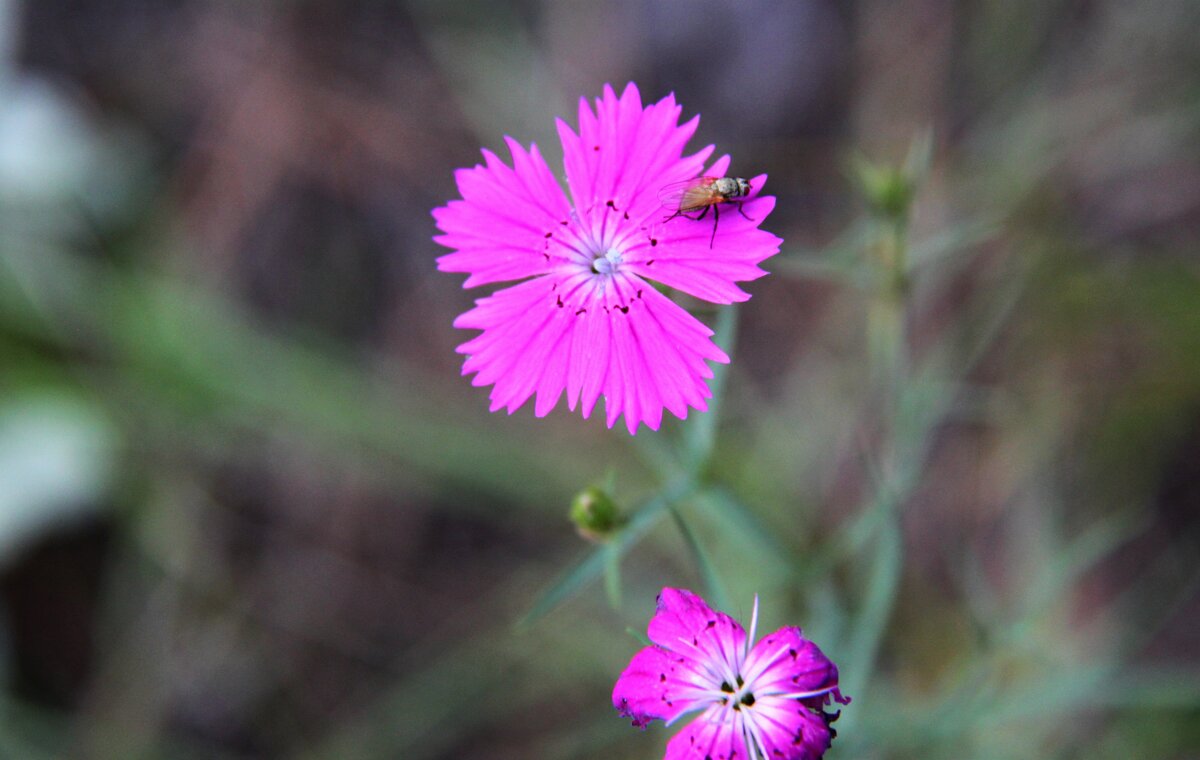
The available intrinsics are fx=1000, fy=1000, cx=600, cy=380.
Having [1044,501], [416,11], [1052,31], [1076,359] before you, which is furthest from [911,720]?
[416,11]

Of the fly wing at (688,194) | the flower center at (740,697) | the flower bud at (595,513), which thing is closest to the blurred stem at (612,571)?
the flower bud at (595,513)

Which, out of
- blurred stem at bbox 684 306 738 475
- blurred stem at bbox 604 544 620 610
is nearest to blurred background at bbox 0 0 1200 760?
blurred stem at bbox 684 306 738 475

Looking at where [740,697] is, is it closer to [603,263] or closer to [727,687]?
[727,687]

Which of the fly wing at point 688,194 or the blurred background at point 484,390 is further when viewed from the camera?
the blurred background at point 484,390

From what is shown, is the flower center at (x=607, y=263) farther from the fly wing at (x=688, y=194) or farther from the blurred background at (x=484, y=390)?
the blurred background at (x=484, y=390)

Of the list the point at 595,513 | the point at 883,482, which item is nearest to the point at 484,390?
the point at 883,482

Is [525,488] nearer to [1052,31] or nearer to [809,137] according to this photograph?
[809,137]
